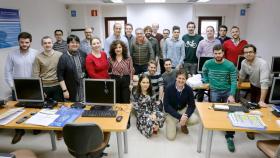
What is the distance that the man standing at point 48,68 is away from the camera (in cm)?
304

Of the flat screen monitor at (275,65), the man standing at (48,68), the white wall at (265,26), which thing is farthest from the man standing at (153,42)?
the white wall at (265,26)

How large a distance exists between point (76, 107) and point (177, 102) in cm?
154

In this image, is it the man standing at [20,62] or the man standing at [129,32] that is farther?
the man standing at [129,32]

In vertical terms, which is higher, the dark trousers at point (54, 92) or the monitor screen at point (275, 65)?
the monitor screen at point (275, 65)

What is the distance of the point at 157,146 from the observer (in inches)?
119

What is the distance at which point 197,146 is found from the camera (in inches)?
115

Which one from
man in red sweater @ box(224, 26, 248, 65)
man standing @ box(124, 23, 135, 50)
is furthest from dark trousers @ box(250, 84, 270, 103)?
man standing @ box(124, 23, 135, 50)

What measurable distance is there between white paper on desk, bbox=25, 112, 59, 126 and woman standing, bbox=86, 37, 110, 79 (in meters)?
0.91

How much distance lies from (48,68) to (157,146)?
1.99m

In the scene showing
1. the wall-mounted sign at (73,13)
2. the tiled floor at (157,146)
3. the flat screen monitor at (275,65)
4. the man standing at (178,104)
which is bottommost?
the tiled floor at (157,146)

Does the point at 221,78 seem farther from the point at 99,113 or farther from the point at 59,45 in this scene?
the point at 59,45

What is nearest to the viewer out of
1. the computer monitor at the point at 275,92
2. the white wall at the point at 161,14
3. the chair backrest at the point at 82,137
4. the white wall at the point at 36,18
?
the chair backrest at the point at 82,137

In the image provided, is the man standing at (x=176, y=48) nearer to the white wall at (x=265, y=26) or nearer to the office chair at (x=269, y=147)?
the office chair at (x=269, y=147)

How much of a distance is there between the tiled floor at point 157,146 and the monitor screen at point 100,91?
2.62 ft
